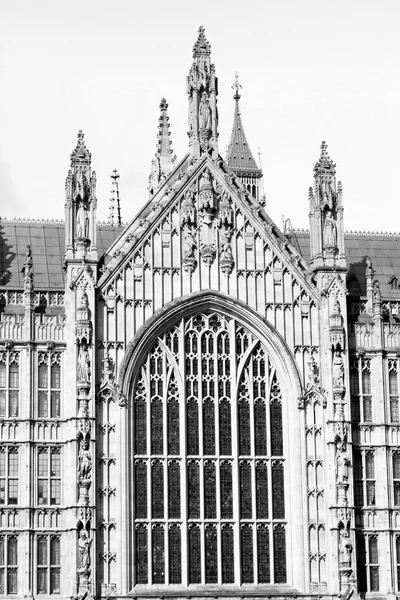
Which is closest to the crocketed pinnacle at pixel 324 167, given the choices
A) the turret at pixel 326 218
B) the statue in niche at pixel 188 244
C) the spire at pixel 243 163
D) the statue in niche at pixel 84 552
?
the turret at pixel 326 218

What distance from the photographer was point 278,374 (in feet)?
257

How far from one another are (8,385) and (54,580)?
9.50m

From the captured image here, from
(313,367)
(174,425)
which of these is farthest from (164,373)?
(313,367)

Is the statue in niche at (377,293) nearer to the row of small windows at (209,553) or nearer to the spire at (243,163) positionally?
the row of small windows at (209,553)

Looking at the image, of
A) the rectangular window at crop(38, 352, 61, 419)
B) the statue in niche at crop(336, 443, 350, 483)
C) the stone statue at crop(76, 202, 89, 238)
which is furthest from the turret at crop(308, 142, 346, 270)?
the rectangular window at crop(38, 352, 61, 419)

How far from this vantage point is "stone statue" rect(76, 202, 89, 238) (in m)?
77.6

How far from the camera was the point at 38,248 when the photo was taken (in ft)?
276

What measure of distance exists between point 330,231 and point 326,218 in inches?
28.3

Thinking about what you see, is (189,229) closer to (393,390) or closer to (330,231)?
(330,231)

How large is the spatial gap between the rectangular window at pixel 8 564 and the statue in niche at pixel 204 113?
22835 mm

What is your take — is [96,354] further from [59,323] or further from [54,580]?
[54,580]

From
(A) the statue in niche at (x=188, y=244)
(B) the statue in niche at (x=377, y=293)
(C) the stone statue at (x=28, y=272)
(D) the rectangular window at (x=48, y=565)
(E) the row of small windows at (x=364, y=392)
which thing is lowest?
(D) the rectangular window at (x=48, y=565)

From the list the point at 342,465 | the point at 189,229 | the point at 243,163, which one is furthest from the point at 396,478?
the point at 243,163

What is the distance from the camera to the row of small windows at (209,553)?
246 ft
